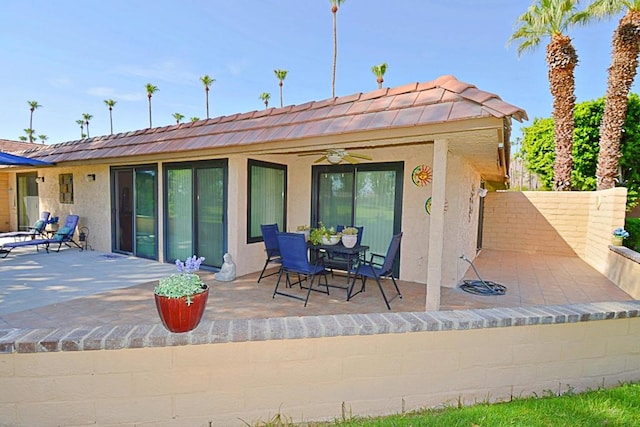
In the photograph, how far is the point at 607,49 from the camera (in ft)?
33.2

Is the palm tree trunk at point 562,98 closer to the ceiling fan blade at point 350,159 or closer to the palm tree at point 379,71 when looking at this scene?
the ceiling fan blade at point 350,159

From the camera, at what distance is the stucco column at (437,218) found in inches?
148

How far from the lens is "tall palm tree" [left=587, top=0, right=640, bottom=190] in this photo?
939cm

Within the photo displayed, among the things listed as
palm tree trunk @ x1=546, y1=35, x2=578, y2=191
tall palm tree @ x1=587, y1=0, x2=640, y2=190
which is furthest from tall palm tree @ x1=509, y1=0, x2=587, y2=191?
tall palm tree @ x1=587, y1=0, x2=640, y2=190

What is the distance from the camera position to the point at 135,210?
25.0 feet

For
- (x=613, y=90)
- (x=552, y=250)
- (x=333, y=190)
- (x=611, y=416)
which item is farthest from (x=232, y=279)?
(x=613, y=90)

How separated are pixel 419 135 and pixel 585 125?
40.6 ft

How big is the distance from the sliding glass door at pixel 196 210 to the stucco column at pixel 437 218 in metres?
3.86

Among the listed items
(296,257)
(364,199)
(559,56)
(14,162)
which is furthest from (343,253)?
(559,56)

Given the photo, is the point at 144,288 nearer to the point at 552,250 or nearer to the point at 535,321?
the point at 535,321

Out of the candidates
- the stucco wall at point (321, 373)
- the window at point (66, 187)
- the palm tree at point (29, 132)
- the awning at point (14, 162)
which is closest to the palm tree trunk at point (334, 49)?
the window at point (66, 187)

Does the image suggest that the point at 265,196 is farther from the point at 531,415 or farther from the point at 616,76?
the point at 616,76

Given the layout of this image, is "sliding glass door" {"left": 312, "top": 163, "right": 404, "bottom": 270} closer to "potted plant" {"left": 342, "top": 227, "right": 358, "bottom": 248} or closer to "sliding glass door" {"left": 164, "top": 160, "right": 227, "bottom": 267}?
"potted plant" {"left": 342, "top": 227, "right": 358, "bottom": 248}

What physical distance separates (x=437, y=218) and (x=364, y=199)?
2.64 meters
